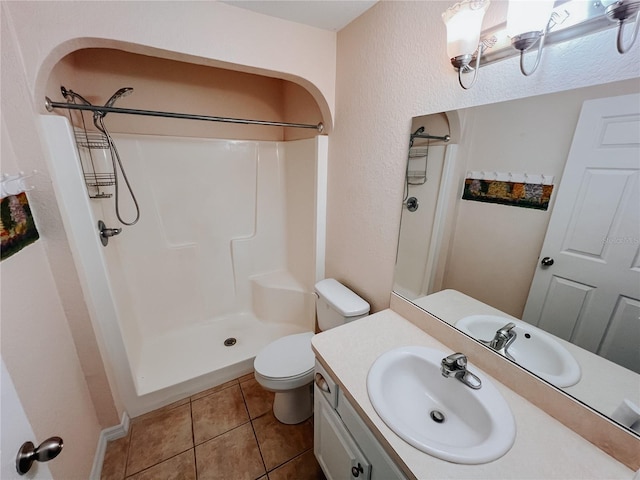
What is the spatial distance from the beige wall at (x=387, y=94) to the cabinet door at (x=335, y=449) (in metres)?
0.61

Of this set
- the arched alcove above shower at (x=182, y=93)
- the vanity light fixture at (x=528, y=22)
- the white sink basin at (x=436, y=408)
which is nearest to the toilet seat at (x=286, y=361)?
the white sink basin at (x=436, y=408)

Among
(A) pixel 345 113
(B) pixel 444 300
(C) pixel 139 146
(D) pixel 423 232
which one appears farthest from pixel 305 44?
(B) pixel 444 300

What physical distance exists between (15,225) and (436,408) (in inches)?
65.4

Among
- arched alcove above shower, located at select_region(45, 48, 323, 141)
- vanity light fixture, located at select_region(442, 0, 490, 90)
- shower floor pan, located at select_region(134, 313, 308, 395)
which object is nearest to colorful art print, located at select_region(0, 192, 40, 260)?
arched alcove above shower, located at select_region(45, 48, 323, 141)

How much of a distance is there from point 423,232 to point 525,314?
0.48 meters

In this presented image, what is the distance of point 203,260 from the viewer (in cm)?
229

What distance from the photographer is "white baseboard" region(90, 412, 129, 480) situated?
137 cm

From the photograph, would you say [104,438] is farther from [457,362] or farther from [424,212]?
[424,212]

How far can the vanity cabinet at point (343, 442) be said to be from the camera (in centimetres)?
83

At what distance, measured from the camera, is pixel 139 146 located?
1870 millimetres

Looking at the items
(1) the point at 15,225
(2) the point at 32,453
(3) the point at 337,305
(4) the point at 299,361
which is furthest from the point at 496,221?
(1) the point at 15,225

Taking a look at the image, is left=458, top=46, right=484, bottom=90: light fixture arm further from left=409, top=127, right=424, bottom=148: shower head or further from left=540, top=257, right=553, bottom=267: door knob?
left=540, top=257, right=553, bottom=267: door knob

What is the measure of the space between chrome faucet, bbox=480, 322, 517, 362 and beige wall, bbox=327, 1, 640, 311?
0.54 metres

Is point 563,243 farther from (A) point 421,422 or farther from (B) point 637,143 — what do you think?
(A) point 421,422
